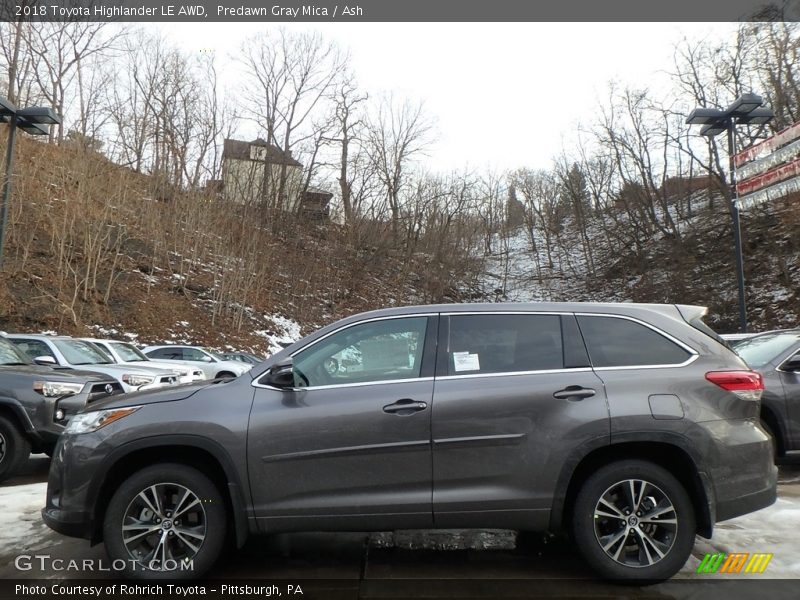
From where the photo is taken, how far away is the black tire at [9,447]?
6.27 meters

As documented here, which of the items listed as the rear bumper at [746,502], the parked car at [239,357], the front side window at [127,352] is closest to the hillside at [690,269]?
the parked car at [239,357]

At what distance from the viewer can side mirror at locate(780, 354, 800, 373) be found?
6594 millimetres

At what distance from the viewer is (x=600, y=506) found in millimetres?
3652

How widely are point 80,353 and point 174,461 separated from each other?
835 centimetres

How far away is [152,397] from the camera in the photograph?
12.6 ft

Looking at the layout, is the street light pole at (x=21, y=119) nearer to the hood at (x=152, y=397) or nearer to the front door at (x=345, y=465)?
the hood at (x=152, y=397)

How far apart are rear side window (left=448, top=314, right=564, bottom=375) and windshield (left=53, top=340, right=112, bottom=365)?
353 inches

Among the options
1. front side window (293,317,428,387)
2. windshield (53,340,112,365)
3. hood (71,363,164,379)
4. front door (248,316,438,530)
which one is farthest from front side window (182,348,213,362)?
front door (248,316,438,530)

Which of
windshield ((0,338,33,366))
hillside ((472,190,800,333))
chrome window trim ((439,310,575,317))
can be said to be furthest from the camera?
hillside ((472,190,800,333))

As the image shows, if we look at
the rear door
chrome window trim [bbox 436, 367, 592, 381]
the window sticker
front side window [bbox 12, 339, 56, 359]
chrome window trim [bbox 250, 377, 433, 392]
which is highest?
front side window [bbox 12, 339, 56, 359]

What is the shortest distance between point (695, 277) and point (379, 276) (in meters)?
18.9

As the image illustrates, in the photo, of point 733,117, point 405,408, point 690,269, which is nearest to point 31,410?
point 405,408

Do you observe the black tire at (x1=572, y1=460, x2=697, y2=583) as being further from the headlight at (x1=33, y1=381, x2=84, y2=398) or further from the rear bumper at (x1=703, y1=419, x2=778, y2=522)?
the headlight at (x1=33, y1=381, x2=84, y2=398)

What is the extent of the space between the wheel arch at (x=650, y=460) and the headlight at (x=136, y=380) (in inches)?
327
